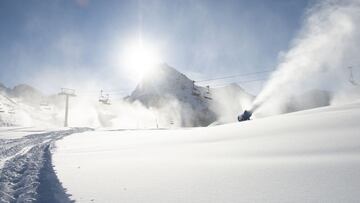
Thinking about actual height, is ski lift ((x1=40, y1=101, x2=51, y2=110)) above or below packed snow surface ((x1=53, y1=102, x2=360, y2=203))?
above

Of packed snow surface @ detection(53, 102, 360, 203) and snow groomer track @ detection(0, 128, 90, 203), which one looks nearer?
packed snow surface @ detection(53, 102, 360, 203)

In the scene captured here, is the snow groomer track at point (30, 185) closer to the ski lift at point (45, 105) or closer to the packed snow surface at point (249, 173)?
the packed snow surface at point (249, 173)

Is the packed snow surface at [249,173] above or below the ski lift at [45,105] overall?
below

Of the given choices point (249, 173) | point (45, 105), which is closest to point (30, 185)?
point (249, 173)

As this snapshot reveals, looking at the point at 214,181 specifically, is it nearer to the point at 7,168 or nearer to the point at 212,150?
the point at 212,150

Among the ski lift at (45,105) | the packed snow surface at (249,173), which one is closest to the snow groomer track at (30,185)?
the packed snow surface at (249,173)

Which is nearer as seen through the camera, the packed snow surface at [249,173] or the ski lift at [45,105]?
the packed snow surface at [249,173]

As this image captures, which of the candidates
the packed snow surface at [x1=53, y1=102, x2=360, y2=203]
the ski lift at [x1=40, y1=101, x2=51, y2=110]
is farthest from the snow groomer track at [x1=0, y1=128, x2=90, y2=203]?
the ski lift at [x1=40, y1=101, x2=51, y2=110]

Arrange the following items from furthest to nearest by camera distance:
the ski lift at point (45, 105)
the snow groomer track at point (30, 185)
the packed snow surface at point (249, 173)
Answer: the ski lift at point (45, 105), the snow groomer track at point (30, 185), the packed snow surface at point (249, 173)

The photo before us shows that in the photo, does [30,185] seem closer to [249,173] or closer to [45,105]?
[249,173]

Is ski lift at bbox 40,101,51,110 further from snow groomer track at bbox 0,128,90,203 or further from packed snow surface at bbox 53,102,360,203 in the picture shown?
packed snow surface at bbox 53,102,360,203

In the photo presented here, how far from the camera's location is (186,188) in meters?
3.90

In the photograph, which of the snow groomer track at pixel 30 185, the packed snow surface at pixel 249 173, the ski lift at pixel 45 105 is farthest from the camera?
the ski lift at pixel 45 105

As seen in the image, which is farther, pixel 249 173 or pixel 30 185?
pixel 30 185
